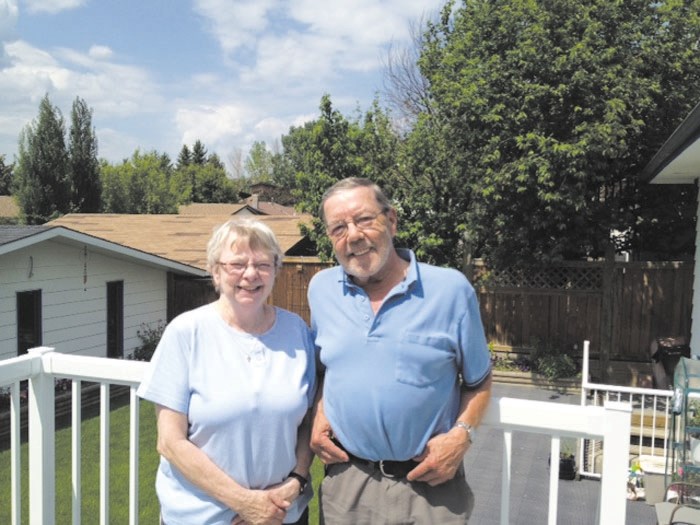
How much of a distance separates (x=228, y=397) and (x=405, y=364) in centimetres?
48

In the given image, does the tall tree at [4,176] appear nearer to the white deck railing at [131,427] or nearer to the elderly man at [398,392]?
the white deck railing at [131,427]

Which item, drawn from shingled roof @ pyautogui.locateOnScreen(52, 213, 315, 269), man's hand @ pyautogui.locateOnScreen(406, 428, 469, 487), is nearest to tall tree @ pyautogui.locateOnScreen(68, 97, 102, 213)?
shingled roof @ pyautogui.locateOnScreen(52, 213, 315, 269)

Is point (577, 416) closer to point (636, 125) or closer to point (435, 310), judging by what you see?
point (435, 310)

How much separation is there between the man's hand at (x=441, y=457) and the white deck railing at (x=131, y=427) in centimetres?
14

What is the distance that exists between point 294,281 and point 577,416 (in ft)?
32.1

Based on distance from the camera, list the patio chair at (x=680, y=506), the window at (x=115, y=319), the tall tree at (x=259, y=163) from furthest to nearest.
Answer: the tall tree at (x=259, y=163), the window at (x=115, y=319), the patio chair at (x=680, y=506)

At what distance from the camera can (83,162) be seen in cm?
2325

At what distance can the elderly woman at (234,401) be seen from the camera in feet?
4.92

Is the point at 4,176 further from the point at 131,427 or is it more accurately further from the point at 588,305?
the point at 131,427

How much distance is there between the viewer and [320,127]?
9297mm

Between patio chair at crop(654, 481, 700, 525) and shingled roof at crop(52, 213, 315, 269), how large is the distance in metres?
8.83

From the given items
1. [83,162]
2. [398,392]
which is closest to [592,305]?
[398,392]

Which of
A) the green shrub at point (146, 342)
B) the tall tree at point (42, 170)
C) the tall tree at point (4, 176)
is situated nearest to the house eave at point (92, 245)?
the green shrub at point (146, 342)

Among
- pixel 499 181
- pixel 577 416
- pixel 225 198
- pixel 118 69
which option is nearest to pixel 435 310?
pixel 577 416
